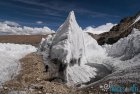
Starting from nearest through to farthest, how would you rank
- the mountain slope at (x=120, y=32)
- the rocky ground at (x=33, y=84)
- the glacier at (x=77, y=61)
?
the rocky ground at (x=33, y=84) < the glacier at (x=77, y=61) < the mountain slope at (x=120, y=32)

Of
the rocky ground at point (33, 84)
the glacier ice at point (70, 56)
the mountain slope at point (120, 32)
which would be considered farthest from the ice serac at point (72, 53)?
the mountain slope at point (120, 32)

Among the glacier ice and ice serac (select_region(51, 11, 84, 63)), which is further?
ice serac (select_region(51, 11, 84, 63))

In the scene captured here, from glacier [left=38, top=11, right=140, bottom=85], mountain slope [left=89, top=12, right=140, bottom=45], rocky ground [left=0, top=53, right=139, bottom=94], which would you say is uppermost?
mountain slope [left=89, top=12, right=140, bottom=45]

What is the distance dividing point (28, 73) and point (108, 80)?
5294 millimetres

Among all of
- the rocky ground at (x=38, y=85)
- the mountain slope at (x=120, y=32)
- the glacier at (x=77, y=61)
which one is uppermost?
the mountain slope at (x=120, y=32)

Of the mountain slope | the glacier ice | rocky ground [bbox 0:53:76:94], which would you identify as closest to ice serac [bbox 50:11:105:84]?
the glacier ice

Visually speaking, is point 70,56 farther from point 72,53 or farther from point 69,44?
point 69,44

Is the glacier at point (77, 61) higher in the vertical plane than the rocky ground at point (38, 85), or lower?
higher

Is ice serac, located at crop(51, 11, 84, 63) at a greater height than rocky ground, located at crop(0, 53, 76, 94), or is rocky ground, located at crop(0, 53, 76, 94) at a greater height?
ice serac, located at crop(51, 11, 84, 63)

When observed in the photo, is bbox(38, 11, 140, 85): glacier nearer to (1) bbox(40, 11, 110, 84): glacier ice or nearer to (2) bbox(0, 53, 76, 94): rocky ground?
(1) bbox(40, 11, 110, 84): glacier ice

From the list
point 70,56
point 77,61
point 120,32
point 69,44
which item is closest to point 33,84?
point 70,56

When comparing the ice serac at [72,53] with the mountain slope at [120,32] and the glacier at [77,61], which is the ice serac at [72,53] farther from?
the mountain slope at [120,32]

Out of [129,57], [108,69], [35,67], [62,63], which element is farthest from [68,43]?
[129,57]

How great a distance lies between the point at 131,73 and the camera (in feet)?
57.7
